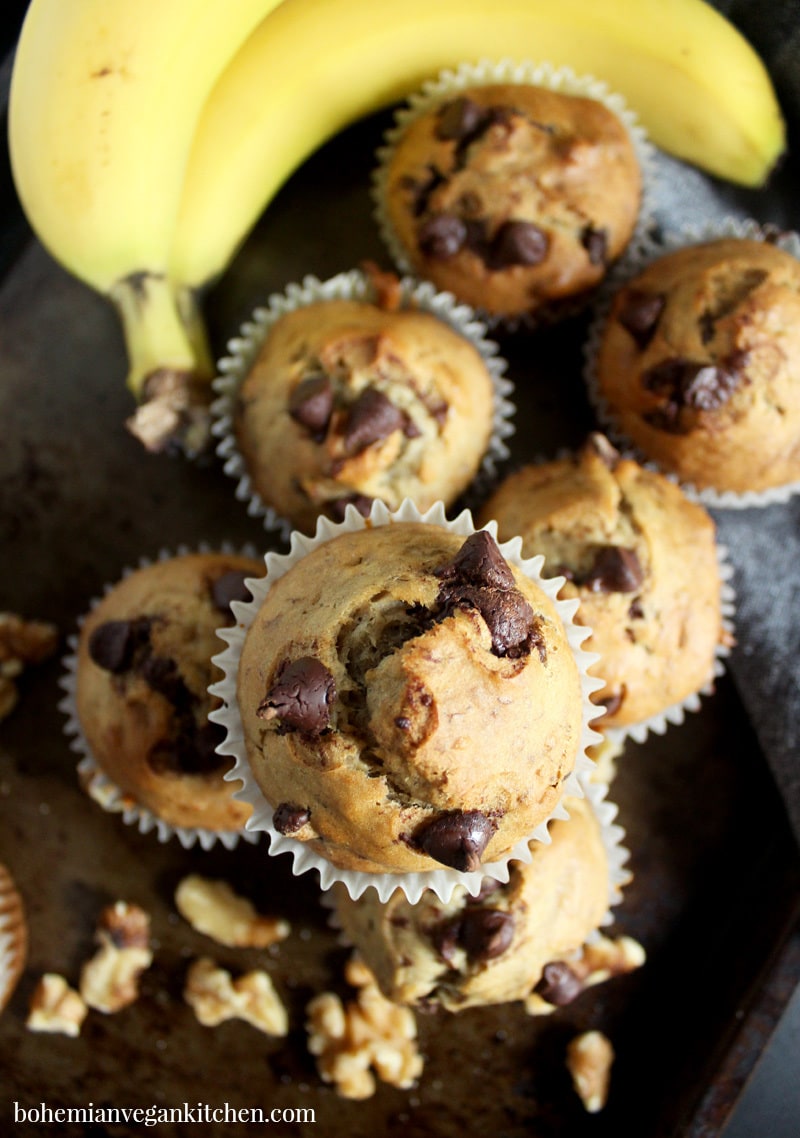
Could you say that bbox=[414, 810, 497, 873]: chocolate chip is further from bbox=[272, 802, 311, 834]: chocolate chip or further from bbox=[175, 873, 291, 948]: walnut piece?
bbox=[175, 873, 291, 948]: walnut piece

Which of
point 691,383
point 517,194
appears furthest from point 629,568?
point 517,194

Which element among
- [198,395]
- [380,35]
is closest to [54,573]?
[198,395]

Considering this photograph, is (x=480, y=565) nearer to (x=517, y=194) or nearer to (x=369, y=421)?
(x=369, y=421)

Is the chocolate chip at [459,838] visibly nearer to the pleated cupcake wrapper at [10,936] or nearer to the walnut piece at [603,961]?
the walnut piece at [603,961]

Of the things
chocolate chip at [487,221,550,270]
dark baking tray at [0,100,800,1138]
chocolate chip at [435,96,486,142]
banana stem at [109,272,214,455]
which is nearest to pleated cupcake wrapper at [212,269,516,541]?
banana stem at [109,272,214,455]

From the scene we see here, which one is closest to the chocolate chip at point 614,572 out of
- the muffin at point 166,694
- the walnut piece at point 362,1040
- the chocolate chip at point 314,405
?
the chocolate chip at point 314,405

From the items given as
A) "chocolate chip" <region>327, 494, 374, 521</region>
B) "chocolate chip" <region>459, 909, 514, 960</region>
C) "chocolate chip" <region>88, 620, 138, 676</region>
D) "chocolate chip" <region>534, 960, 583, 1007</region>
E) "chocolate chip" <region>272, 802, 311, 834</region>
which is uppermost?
"chocolate chip" <region>327, 494, 374, 521</region>
